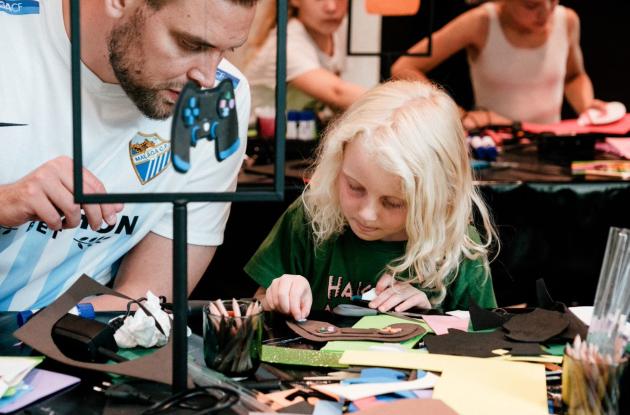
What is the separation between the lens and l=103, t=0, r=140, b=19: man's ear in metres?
1.18

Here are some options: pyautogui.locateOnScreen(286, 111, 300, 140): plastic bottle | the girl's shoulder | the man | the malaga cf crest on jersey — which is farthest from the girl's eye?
the girl's shoulder

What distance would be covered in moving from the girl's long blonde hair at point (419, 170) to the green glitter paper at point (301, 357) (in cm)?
46

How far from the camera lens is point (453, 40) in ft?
13.1

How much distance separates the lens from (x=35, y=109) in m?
1.58

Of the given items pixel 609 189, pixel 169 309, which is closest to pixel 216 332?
pixel 169 309

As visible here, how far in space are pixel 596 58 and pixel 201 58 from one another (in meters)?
4.35

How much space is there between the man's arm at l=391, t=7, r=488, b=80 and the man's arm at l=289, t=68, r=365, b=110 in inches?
18.2

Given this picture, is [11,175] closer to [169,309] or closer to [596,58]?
[169,309]

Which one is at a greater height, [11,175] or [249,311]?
[11,175]

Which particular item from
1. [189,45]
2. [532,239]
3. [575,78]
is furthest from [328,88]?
[189,45]

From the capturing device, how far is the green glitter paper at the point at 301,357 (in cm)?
119

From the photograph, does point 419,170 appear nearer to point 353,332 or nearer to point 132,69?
point 353,332

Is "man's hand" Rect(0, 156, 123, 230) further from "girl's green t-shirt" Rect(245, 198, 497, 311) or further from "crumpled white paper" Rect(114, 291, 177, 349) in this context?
"girl's green t-shirt" Rect(245, 198, 497, 311)

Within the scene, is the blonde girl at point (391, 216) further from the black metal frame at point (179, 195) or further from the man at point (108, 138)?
the black metal frame at point (179, 195)
